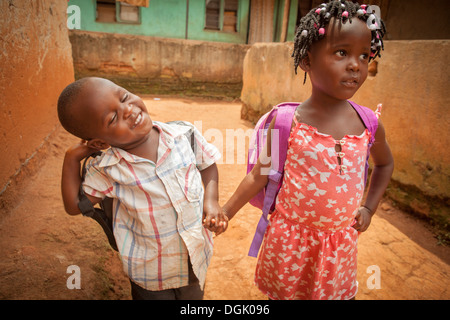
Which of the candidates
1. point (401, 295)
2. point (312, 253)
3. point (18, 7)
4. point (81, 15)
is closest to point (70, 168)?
point (312, 253)

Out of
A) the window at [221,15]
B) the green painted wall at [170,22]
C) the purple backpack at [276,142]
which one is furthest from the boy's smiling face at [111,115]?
the window at [221,15]

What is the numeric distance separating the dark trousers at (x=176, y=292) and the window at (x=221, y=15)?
9.87 m

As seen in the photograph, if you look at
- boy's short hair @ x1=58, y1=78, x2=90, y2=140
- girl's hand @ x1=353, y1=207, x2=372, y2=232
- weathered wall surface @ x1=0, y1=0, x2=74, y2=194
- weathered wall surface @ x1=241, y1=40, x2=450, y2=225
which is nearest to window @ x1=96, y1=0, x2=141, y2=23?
weathered wall surface @ x1=0, y1=0, x2=74, y2=194

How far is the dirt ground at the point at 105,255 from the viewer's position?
154 centimetres

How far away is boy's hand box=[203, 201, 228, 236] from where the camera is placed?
1201 millimetres

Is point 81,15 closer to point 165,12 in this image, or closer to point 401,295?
point 165,12

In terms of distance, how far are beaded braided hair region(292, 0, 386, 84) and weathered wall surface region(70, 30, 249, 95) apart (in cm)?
794

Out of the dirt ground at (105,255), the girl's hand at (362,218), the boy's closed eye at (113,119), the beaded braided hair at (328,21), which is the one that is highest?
the beaded braided hair at (328,21)

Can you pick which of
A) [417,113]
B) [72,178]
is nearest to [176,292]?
[72,178]

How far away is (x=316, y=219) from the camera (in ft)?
3.85

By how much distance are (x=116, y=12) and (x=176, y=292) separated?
971 centimetres

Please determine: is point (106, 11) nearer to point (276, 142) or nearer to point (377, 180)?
point (276, 142)

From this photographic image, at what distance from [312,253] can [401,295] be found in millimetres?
1117
